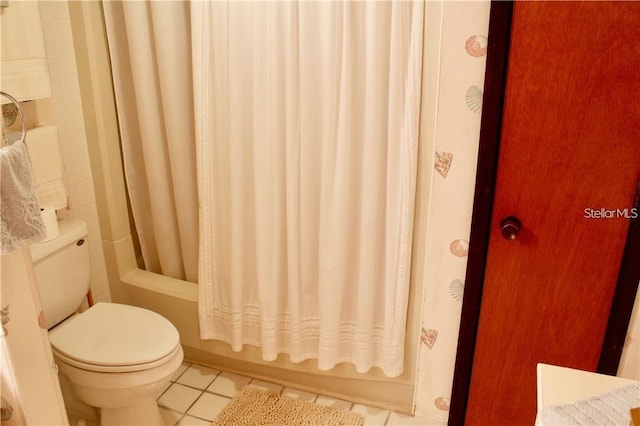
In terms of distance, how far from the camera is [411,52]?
1773 mm

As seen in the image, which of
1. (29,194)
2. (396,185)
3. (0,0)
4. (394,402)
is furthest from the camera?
(394,402)

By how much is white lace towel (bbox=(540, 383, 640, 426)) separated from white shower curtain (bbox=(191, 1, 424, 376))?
35.8 inches

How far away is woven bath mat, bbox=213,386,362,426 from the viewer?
2.21m

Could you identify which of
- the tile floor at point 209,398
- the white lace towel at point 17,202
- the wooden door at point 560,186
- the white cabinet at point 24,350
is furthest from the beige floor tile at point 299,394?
the white lace towel at point 17,202

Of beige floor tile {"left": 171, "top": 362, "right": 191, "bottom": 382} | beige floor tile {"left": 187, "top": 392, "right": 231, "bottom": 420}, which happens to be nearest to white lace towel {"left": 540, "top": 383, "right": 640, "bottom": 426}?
beige floor tile {"left": 187, "top": 392, "right": 231, "bottom": 420}

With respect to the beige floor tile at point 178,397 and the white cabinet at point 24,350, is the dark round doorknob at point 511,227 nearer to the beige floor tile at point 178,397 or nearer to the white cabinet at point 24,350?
the white cabinet at point 24,350

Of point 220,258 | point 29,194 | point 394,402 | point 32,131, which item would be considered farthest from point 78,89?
point 394,402

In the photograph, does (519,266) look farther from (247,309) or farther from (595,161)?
(247,309)

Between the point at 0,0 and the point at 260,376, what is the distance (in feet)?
5.53

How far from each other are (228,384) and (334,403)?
1.52ft

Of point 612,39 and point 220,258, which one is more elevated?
point 612,39

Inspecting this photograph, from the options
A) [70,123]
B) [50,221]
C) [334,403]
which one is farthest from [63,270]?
[334,403]

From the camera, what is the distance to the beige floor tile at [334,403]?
2.30 meters

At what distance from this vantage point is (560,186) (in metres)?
1.62
